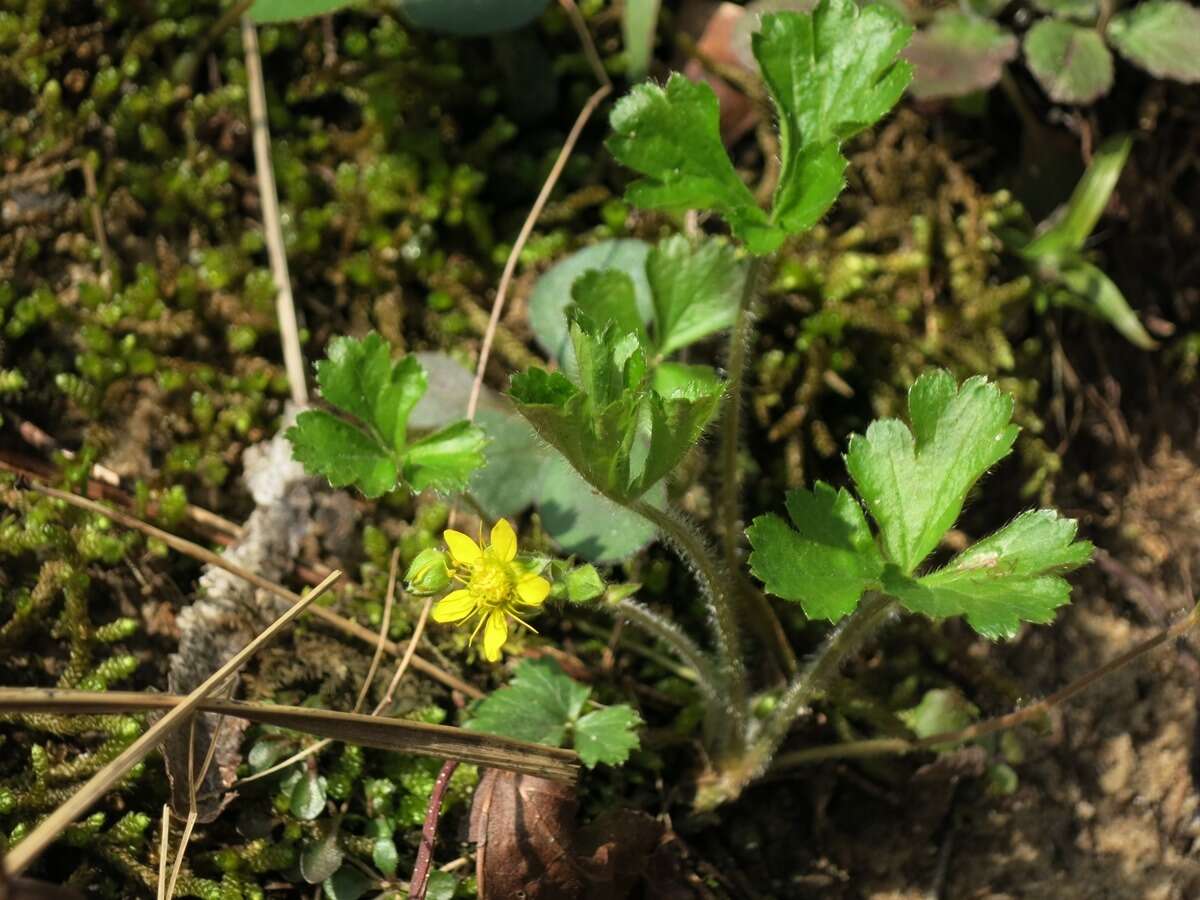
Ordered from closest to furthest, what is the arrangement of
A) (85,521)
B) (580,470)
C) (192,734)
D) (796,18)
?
(580,470) → (192,734) → (796,18) → (85,521)

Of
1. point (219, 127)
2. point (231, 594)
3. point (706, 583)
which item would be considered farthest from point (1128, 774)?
point (219, 127)

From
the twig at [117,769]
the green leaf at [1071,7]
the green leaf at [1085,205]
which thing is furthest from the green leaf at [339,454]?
the green leaf at [1071,7]

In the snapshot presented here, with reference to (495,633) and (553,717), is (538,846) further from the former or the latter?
(495,633)

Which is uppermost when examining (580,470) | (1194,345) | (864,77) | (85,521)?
(864,77)

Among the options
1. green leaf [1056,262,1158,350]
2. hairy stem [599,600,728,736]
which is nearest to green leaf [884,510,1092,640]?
hairy stem [599,600,728,736]

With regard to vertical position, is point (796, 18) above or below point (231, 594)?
above

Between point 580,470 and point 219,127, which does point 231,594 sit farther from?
point 219,127

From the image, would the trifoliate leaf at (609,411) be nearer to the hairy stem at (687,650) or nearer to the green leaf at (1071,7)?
the hairy stem at (687,650)
